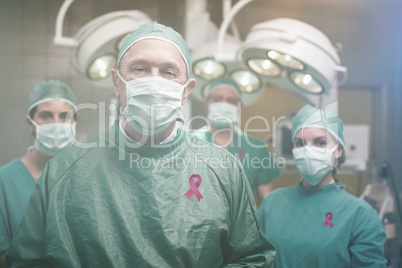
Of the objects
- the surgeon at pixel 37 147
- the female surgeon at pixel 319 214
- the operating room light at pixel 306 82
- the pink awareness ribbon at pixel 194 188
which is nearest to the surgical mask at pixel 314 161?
the female surgeon at pixel 319 214

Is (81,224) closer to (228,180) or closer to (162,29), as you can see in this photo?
(228,180)

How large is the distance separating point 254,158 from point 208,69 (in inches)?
17.7

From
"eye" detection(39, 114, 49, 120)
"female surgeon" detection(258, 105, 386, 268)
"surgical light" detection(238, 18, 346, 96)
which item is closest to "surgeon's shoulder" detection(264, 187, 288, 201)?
"female surgeon" detection(258, 105, 386, 268)

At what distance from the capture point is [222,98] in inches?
61.1

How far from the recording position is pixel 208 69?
1.64 m

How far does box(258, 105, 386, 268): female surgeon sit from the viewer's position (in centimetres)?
130

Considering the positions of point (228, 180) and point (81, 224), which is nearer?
point (81, 224)

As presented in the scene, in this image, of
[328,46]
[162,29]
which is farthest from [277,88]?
[162,29]

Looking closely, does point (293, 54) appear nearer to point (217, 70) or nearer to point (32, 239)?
point (217, 70)

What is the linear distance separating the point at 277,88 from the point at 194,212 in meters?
0.95

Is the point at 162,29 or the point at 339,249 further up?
the point at 162,29

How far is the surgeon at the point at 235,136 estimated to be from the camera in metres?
1.47

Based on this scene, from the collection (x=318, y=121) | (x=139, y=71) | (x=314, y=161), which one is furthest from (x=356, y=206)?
(x=139, y=71)

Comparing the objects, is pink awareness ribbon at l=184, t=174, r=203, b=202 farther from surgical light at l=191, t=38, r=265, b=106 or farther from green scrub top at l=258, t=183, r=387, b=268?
surgical light at l=191, t=38, r=265, b=106
